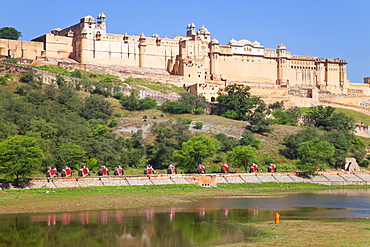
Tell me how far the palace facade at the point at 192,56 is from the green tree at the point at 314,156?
45.0m

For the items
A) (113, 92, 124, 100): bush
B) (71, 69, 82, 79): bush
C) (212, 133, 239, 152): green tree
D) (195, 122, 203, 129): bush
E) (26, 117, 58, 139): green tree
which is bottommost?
(212, 133, 239, 152): green tree

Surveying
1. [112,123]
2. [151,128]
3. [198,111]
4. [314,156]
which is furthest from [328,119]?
[112,123]

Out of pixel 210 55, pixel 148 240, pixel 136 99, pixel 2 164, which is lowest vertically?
pixel 148 240

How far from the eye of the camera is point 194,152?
5791cm

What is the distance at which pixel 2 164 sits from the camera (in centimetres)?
4072

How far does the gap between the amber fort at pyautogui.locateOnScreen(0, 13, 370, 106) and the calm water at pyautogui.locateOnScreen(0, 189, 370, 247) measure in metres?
62.2

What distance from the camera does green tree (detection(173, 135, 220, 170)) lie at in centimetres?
5759

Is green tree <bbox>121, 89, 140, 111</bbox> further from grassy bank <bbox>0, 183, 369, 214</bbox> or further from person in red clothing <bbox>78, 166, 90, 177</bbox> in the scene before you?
person in red clothing <bbox>78, 166, 90, 177</bbox>

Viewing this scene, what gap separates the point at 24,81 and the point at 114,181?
136 feet

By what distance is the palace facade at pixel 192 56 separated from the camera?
326 ft

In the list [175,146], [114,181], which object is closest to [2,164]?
[114,181]

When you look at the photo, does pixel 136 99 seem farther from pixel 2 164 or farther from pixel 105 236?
pixel 105 236

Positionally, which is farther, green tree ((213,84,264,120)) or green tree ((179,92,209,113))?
green tree ((213,84,264,120))

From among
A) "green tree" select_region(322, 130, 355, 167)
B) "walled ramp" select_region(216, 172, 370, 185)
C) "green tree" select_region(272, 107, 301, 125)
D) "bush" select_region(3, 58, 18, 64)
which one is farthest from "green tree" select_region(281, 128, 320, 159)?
"bush" select_region(3, 58, 18, 64)
